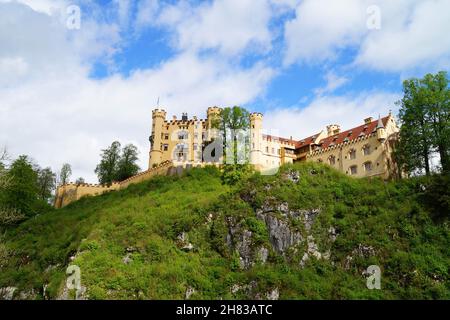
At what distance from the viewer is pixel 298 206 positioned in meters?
42.4

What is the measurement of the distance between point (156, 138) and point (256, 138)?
17.3 meters

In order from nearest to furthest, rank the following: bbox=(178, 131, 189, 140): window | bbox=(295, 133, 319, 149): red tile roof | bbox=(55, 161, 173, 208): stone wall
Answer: bbox=(55, 161, 173, 208): stone wall → bbox=(295, 133, 319, 149): red tile roof → bbox=(178, 131, 189, 140): window

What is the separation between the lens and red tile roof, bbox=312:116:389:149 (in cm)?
5800

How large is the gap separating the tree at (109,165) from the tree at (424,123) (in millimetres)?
49656

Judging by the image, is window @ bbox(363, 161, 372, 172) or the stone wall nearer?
window @ bbox(363, 161, 372, 172)

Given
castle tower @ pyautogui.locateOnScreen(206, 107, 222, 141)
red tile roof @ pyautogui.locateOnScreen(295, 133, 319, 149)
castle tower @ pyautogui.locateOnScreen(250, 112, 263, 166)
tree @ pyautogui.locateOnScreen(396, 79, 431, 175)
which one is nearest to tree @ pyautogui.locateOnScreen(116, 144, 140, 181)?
castle tower @ pyautogui.locateOnScreen(206, 107, 222, 141)

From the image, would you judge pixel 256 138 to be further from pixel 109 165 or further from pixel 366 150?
pixel 109 165

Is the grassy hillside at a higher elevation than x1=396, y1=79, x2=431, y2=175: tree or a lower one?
lower

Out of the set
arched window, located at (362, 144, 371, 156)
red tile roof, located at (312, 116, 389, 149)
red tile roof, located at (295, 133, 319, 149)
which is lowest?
arched window, located at (362, 144, 371, 156)

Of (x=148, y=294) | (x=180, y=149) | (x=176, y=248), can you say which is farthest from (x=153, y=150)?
(x=148, y=294)

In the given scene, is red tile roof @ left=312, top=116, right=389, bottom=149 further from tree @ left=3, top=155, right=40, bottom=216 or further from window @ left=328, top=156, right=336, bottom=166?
tree @ left=3, top=155, right=40, bottom=216

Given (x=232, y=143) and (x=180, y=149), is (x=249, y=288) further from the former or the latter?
(x=180, y=149)

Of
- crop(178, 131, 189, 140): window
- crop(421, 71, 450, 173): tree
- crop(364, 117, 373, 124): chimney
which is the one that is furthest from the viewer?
crop(178, 131, 189, 140): window
